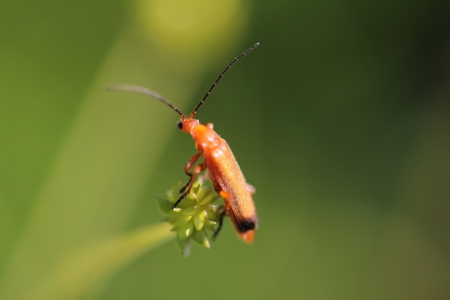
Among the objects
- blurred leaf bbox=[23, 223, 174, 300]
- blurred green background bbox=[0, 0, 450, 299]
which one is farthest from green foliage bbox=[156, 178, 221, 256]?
blurred green background bbox=[0, 0, 450, 299]

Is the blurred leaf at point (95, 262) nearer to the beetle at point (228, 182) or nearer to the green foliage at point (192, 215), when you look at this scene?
the green foliage at point (192, 215)

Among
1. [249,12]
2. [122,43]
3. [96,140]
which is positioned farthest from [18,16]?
[249,12]

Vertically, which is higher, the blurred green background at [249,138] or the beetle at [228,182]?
the blurred green background at [249,138]

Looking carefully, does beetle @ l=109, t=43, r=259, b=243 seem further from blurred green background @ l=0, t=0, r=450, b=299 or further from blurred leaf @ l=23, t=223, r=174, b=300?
blurred green background @ l=0, t=0, r=450, b=299

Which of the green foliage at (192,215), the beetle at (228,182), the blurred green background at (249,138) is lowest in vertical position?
the green foliage at (192,215)

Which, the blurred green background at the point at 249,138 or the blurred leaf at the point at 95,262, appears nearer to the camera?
the blurred leaf at the point at 95,262

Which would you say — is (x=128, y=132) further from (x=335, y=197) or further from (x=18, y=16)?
(x=335, y=197)

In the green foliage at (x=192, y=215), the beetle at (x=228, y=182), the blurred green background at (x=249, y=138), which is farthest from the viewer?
the blurred green background at (x=249, y=138)

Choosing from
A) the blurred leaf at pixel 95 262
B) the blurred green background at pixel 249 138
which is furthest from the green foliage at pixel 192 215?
the blurred green background at pixel 249 138
